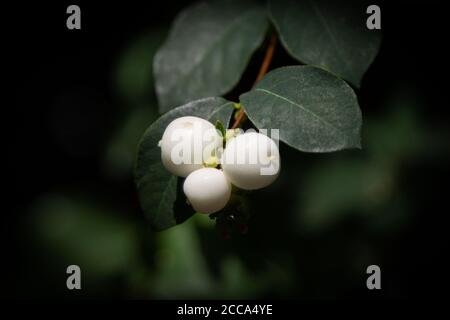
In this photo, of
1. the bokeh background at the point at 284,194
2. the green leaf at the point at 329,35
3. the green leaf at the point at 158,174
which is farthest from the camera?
the bokeh background at the point at 284,194

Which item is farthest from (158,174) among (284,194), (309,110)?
(284,194)

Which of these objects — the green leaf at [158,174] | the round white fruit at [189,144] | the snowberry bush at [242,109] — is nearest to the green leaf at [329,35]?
the snowberry bush at [242,109]

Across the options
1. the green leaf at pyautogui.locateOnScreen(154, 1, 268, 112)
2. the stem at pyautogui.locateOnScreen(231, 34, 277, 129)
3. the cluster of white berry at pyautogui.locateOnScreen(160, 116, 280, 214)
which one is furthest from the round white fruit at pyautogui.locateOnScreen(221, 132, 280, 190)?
the green leaf at pyautogui.locateOnScreen(154, 1, 268, 112)

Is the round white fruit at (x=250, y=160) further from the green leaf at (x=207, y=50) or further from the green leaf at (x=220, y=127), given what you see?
the green leaf at (x=207, y=50)

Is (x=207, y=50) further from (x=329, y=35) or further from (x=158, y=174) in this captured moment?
(x=158, y=174)
